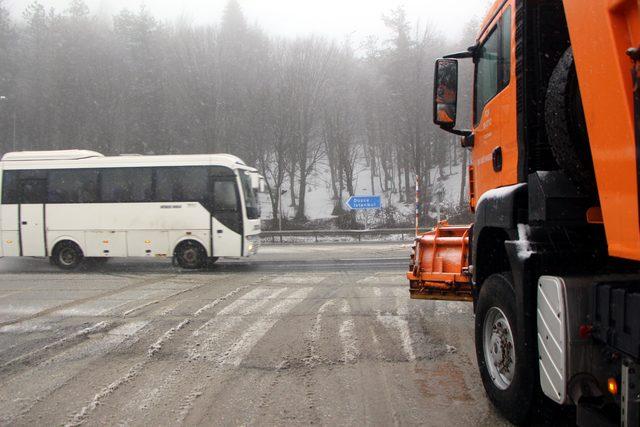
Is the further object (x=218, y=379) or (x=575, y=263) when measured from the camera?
(x=218, y=379)

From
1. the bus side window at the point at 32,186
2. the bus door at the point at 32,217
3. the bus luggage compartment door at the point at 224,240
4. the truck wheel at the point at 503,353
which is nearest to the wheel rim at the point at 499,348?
the truck wheel at the point at 503,353

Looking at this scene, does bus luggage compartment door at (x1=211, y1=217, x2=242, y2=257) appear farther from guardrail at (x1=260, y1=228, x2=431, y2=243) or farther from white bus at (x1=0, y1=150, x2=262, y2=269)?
guardrail at (x1=260, y1=228, x2=431, y2=243)

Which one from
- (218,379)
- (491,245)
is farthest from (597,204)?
(218,379)

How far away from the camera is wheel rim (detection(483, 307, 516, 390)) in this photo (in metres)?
3.70

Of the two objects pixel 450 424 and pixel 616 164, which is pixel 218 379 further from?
pixel 616 164

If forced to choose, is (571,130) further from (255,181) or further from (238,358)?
(255,181)

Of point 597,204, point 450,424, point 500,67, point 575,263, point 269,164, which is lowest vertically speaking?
point 450,424

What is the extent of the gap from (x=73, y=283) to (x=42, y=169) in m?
5.16

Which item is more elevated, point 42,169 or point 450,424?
point 42,169

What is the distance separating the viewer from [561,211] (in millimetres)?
3113

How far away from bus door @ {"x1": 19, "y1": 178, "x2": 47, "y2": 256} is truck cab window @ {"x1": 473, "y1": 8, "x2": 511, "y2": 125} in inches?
551

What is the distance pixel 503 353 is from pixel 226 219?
1161 cm

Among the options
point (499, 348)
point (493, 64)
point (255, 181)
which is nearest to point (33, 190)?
point (255, 181)

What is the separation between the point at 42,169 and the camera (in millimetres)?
15203
